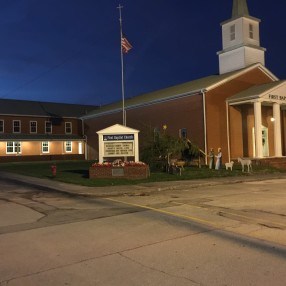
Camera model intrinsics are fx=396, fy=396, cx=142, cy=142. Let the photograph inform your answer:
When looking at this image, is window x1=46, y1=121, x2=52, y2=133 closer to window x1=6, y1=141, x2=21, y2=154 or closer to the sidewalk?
window x1=6, y1=141, x2=21, y2=154

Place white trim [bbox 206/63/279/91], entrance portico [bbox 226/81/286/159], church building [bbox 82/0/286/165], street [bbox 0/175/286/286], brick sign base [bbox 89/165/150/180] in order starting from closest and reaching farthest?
street [bbox 0/175/286/286], brick sign base [bbox 89/165/150/180], entrance portico [bbox 226/81/286/159], church building [bbox 82/0/286/165], white trim [bbox 206/63/279/91]

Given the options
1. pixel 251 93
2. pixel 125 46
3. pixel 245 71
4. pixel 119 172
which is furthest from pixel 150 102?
pixel 119 172

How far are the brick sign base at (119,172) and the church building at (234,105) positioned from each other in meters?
9.97

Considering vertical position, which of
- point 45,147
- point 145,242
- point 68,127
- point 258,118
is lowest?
point 145,242

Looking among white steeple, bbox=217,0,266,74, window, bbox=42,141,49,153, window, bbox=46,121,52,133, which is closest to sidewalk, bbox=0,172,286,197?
white steeple, bbox=217,0,266,74

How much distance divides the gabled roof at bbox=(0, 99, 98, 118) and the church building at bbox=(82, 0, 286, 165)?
62.3 feet

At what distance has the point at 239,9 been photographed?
3472 cm

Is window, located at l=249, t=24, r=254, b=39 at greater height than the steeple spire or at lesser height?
lesser

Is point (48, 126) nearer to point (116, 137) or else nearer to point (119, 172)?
point (116, 137)

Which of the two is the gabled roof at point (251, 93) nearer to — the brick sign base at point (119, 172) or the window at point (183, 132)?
the window at point (183, 132)

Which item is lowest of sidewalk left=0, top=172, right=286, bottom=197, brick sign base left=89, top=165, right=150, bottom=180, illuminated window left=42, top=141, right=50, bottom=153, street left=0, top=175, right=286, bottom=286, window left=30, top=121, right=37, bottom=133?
street left=0, top=175, right=286, bottom=286

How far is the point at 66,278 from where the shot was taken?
560 cm

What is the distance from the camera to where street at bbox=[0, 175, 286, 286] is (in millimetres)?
5656

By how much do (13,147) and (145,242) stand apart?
143ft
